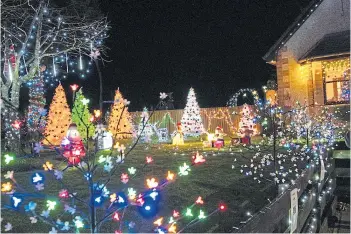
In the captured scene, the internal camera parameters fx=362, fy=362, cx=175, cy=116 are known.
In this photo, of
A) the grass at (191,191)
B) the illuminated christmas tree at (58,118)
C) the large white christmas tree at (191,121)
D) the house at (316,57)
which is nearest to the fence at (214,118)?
the large white christmas tree at (191,121)

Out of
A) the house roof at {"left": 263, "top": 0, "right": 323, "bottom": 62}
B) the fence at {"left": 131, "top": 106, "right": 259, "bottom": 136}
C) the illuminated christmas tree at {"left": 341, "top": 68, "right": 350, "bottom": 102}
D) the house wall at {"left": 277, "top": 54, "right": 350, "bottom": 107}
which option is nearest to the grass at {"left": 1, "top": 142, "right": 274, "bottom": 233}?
the house wall at {"left": 277, "top": 54, "right": 350, "bottom": 107}

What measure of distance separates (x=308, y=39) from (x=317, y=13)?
1.16m

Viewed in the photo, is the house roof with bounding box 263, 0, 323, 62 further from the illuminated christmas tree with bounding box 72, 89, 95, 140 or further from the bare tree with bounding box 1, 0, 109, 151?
the illuminated christmas tree with bounding box 72, 89, 95, 140

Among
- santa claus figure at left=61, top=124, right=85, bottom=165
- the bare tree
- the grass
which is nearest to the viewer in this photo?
santa claus figure at left=61, top=124, right=85, bottom=165

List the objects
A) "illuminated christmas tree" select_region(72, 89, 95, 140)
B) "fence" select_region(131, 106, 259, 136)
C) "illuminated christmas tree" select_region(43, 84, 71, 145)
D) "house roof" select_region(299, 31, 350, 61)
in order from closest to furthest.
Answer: "illuminated christmas tree" select_region(72, 89, 95, 140) < "house roof" select_region(299, 31, 350, 61) < "illuminated christmas tree" select_region(43, 84, 71, 145) < "fence" select_region(131, 106, 259, 136)

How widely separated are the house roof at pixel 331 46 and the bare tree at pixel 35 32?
28.5 ft

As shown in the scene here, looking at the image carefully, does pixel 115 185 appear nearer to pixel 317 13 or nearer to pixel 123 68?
pixel 317 13

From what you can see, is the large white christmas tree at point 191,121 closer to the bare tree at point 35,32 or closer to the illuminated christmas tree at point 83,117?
the illuminated christmas tree at point 83,117

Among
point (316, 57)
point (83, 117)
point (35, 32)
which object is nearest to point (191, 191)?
point (83, 117)

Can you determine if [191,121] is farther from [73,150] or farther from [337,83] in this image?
[73,150]

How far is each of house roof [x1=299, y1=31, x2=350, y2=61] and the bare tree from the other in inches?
342

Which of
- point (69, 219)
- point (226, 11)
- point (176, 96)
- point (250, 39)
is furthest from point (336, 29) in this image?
point (176, 96)

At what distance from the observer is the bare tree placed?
1276 centimetres

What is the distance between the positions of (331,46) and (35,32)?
1200cm
